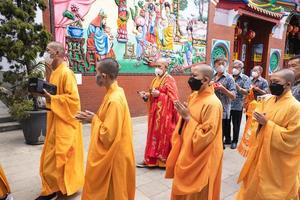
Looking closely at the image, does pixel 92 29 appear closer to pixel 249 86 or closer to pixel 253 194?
pixel 249 86

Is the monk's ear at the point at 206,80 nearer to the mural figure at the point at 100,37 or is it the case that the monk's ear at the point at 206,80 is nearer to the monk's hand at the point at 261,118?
the monk's hand at the point at 261,118

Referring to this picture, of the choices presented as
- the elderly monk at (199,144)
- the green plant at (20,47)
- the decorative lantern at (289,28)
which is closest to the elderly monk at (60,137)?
the elderly monk at (199,144)

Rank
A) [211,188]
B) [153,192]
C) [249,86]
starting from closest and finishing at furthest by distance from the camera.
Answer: [211,188], [153,192], [249,86]

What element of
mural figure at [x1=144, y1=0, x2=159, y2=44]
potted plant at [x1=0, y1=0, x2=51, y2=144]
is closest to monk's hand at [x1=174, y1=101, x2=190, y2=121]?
potted plant at [x1=0, y1=0, x2=51, y2=144]

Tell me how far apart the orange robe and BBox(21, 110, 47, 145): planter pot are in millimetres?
2364

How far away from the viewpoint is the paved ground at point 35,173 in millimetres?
3545

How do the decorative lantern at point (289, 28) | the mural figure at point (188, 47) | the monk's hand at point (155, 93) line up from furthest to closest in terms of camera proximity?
the decorative lantern at point (289, 28)
the mural figure at point (188, 47)
the monk's hand at point (155, 93)

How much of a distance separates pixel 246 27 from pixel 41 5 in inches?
402

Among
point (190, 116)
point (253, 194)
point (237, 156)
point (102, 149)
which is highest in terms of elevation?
point (190, 116)

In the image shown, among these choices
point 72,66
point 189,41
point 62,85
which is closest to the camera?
point 62,85

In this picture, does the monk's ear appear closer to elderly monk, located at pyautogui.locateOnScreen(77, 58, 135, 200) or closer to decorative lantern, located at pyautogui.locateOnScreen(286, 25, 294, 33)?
elderly monk, located at pyautogui.locateOnScreen(77, 58, 135, 200)

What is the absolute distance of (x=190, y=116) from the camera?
8.54ft

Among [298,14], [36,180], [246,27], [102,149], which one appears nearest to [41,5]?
[36,180]

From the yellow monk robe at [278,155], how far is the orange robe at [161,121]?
1.84 m
